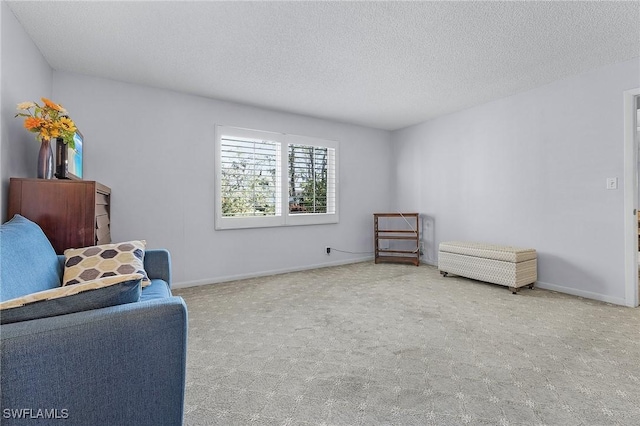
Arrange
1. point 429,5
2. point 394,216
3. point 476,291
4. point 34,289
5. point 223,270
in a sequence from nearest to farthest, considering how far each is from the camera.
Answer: point 34,289, point 429,5, point 476,291, point 223,270, point 394,216

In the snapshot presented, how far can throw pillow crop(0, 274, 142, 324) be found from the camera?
93 cm

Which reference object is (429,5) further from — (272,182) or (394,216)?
(394,216)

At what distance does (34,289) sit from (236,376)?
1.10m

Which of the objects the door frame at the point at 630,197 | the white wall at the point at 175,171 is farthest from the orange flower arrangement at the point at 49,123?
the door frame at the point at 630,197

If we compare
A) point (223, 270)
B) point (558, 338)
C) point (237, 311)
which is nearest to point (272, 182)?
point (223, 270)

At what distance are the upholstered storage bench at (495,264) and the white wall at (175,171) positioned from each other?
6.82 feet

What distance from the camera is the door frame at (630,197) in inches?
119

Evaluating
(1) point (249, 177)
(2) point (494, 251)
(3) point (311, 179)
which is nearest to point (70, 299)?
(1) point (249, 177)

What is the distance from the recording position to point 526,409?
1.51 meters

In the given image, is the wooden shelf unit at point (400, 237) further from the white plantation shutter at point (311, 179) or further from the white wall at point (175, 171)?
the white wall at point (175, 171)

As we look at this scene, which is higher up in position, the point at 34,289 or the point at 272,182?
the point at 272,182

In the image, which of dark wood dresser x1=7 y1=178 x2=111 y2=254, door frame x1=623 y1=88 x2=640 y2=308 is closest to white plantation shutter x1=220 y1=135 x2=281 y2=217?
dark wood dresser x1=7 y1=178 x2=111 y2=254

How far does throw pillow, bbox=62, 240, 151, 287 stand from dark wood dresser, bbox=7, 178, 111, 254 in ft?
1.01

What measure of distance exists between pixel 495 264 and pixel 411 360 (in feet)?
7.47
